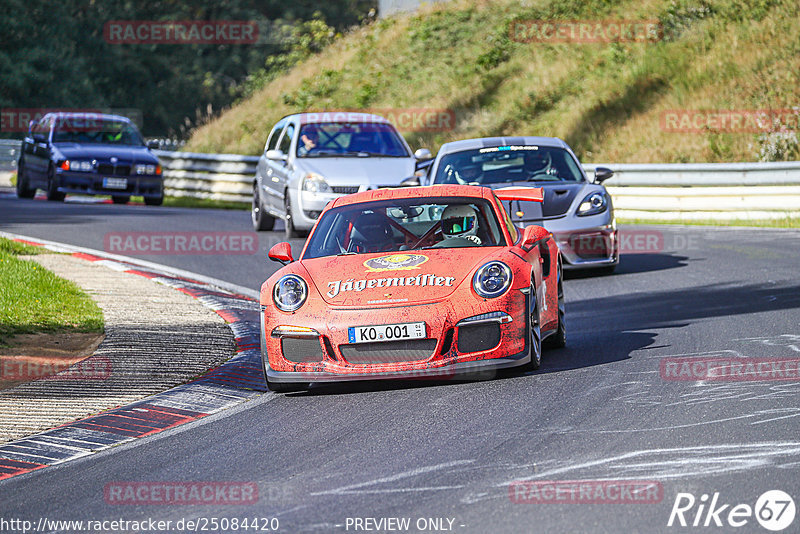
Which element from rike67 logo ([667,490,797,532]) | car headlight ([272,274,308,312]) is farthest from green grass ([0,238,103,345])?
rike67 logo ([667,490,797,532])

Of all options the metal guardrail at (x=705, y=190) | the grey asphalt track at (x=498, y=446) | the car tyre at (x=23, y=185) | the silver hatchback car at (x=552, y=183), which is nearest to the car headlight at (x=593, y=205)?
the silver hatchback car at (x=552, y=183)

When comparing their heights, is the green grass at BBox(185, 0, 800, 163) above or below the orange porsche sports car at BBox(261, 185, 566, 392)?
above

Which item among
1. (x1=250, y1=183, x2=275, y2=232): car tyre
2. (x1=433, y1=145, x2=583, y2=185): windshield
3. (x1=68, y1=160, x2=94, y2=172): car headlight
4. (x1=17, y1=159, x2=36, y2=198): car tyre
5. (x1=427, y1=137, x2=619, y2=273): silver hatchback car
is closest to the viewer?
(x1=427, y1=137, x2=619, y2=273): silver hatchback car

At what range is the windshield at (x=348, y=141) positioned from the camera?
19.0 m

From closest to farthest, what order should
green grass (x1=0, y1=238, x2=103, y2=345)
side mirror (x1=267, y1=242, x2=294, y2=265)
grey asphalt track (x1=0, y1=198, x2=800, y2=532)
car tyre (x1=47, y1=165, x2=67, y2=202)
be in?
1. grey asphalt track (x1=0, y1=198, x2=800, y2=532)
2. side mirror (x1=267, y1=242, x2=294, y2=265)
3. green grass (x1=0, y1=238, x2=103, y2=345)
4. car tyre (x1=47, y1=165, x2=67, y2=202)

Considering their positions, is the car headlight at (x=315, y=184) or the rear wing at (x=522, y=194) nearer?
the rear wing at (x=522, y=194)

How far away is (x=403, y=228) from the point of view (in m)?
9.49

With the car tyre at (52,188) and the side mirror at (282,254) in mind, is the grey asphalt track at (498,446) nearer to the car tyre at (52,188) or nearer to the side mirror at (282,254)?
the side mirror at (282,254)

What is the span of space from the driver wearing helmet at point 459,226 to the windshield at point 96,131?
17.6 meters

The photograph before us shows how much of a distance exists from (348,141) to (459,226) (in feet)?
32.9

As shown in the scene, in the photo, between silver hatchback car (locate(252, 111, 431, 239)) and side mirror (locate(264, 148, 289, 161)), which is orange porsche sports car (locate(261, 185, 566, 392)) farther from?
side mirror (locate(264, 148, 289, 161))

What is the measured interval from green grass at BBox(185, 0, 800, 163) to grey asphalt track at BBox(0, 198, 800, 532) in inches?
619

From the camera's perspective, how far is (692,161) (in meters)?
24.2

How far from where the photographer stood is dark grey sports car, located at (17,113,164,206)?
2477cm
